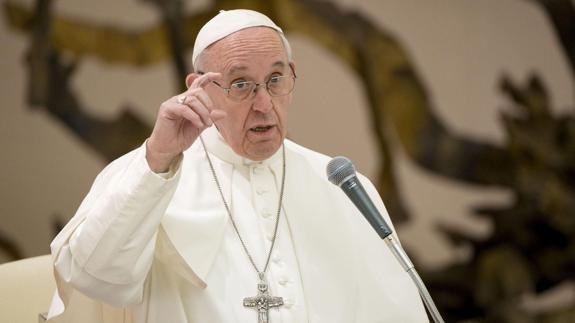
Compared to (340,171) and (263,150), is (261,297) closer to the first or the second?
(263,150)

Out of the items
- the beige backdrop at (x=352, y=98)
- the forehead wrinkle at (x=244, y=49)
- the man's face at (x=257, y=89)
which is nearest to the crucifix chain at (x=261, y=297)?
the man's face at (x=257, y=89)

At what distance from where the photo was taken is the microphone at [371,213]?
225cm

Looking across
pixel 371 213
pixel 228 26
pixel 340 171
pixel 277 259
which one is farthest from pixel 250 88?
pixel 371 213

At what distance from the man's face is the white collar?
0.47 feet

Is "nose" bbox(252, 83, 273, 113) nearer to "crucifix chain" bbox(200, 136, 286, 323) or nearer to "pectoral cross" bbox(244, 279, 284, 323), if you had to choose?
"crucifix chain" bbox(200, 136, 286, 323)

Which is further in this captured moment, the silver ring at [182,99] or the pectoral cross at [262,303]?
the pectoral cross at [262,303]

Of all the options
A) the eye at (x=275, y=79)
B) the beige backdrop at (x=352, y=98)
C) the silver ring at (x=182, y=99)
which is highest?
the beige backdrop at (x=352, y=98)

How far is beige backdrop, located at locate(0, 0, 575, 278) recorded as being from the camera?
236 inches

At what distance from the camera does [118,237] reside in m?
2.55

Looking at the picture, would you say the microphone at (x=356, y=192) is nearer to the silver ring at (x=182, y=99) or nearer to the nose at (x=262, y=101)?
the silver ring at (x=182, y=99)

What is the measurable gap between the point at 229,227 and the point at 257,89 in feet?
1.60

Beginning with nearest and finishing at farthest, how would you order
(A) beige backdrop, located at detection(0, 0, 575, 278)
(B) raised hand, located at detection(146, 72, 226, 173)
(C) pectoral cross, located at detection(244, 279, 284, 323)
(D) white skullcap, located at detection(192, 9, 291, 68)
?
(B) raised hand, located at detection(146, 72, 226, 173) → (C) pectoral cross, located at detection(244, 279, 284, 323) → (D) white skullcap, located at detection(192, 9, 291, 68) → (A) beige backdrop, located at detection(0, 0, 575, 278)

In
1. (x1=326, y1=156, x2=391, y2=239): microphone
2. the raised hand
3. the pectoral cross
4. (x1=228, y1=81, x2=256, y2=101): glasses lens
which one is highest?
(x1=228, y1=81, x2=256, y2=101): glasses lens

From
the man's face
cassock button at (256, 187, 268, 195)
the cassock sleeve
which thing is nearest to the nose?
the man's face
